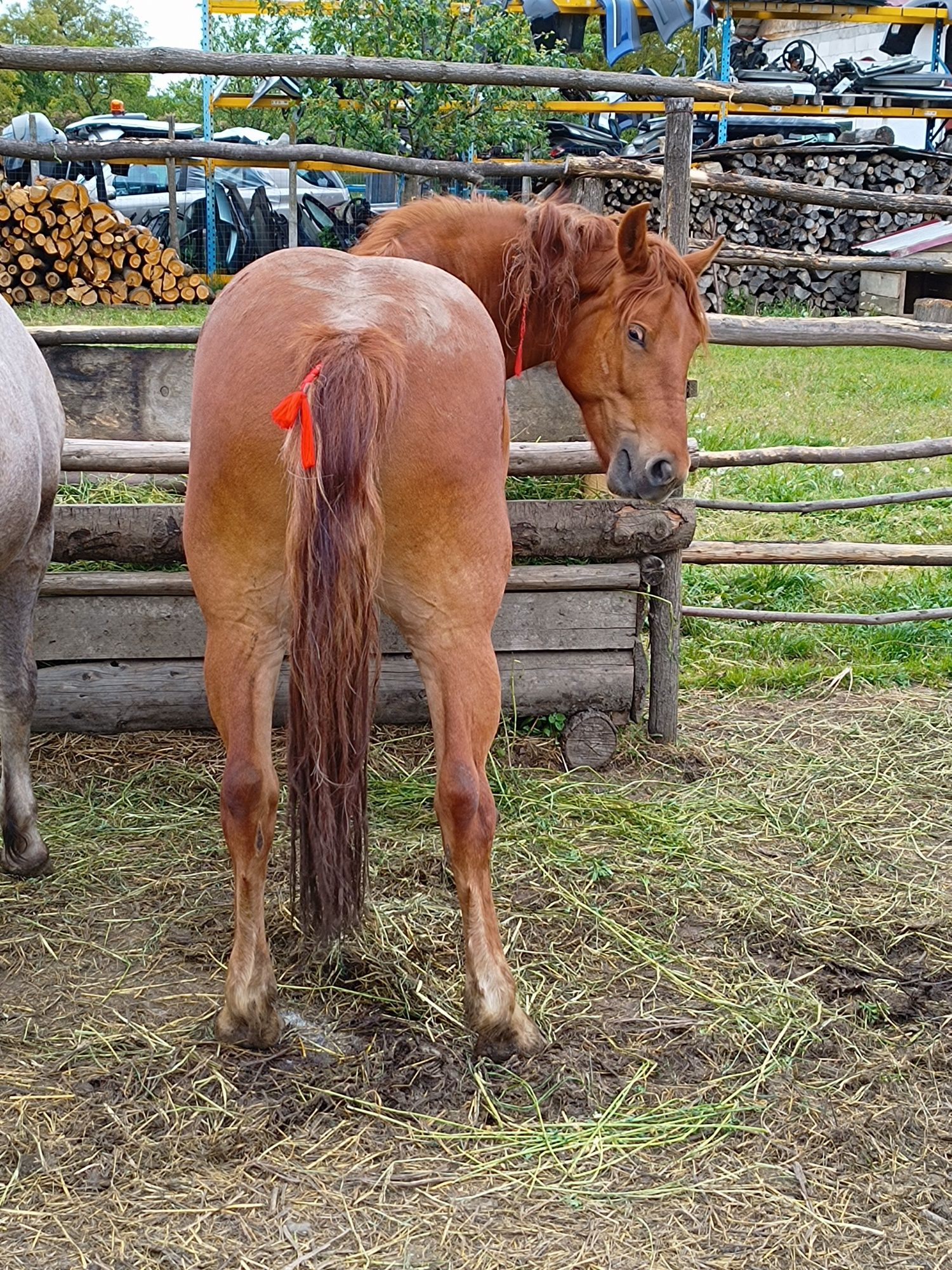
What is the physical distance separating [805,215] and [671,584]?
12.9 meters

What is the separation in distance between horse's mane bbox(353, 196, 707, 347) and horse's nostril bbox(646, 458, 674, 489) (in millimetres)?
426

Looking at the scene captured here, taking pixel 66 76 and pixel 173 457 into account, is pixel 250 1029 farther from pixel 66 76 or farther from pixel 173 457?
pixel 66 76

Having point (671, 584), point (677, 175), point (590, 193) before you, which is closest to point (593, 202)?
point (590, 193)

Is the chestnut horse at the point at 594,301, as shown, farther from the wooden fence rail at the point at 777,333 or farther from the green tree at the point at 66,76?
the green tree at the point at 66,76

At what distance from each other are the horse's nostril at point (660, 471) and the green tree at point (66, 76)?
2248cm

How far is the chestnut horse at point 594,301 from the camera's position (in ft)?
11.5

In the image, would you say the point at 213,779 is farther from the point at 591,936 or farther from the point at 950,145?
the point at 950,145

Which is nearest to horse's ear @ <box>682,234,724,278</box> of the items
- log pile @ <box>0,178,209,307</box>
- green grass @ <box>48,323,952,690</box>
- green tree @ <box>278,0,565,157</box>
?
green grass @ <box>48,323,952,690</box>

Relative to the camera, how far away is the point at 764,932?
133 inches

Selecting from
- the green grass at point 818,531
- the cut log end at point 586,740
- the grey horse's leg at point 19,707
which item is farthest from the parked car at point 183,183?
the grey horse's leg at point 19,707

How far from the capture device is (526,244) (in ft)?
12.0

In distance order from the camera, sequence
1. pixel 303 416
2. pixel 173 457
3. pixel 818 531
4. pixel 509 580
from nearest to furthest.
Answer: pixel 303 416
pixel 173 457
pixel 509 580
pixel 818 531

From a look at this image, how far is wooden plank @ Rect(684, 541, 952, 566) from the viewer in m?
5.36

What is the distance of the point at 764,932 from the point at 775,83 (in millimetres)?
17725
